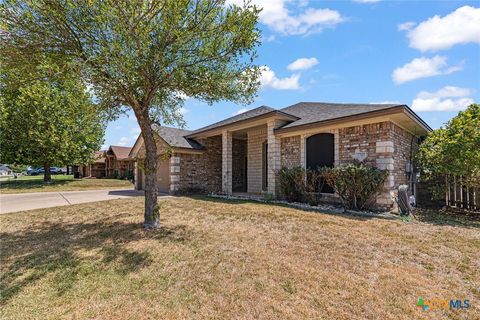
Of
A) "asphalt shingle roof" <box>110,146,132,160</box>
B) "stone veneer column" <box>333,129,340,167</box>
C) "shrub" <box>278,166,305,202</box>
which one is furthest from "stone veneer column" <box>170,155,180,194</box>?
"asphalt shingle roof" <box>110,146,132,160</box>

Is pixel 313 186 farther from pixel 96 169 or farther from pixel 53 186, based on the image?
pixel 96 169

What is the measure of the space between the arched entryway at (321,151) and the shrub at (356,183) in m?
1.13

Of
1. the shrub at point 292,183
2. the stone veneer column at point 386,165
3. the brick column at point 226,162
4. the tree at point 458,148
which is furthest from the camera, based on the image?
the brick column at point 226,162

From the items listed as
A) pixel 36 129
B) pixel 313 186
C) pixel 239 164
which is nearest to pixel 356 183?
pixel 313 186

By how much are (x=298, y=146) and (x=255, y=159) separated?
3.89m

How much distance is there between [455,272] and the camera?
3795mm

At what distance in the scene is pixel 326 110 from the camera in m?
11.4

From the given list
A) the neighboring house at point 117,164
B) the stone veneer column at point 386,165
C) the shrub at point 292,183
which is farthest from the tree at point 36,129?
the stone veneer column at point 386,165

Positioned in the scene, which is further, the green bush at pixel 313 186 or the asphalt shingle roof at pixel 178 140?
the asphalt shingle roof at pixel 178 140

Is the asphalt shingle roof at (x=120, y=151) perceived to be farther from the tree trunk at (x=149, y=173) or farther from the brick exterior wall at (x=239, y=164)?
the tree trunk at (x=149, y=173)

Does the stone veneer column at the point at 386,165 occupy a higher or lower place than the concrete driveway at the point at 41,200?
higher

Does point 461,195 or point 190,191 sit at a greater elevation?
point 461,195

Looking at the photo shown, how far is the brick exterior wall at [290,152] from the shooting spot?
1061cm

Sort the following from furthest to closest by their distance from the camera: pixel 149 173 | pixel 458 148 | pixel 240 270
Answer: pixel 458 148 → pixel 149 173 → pixel 240 270
